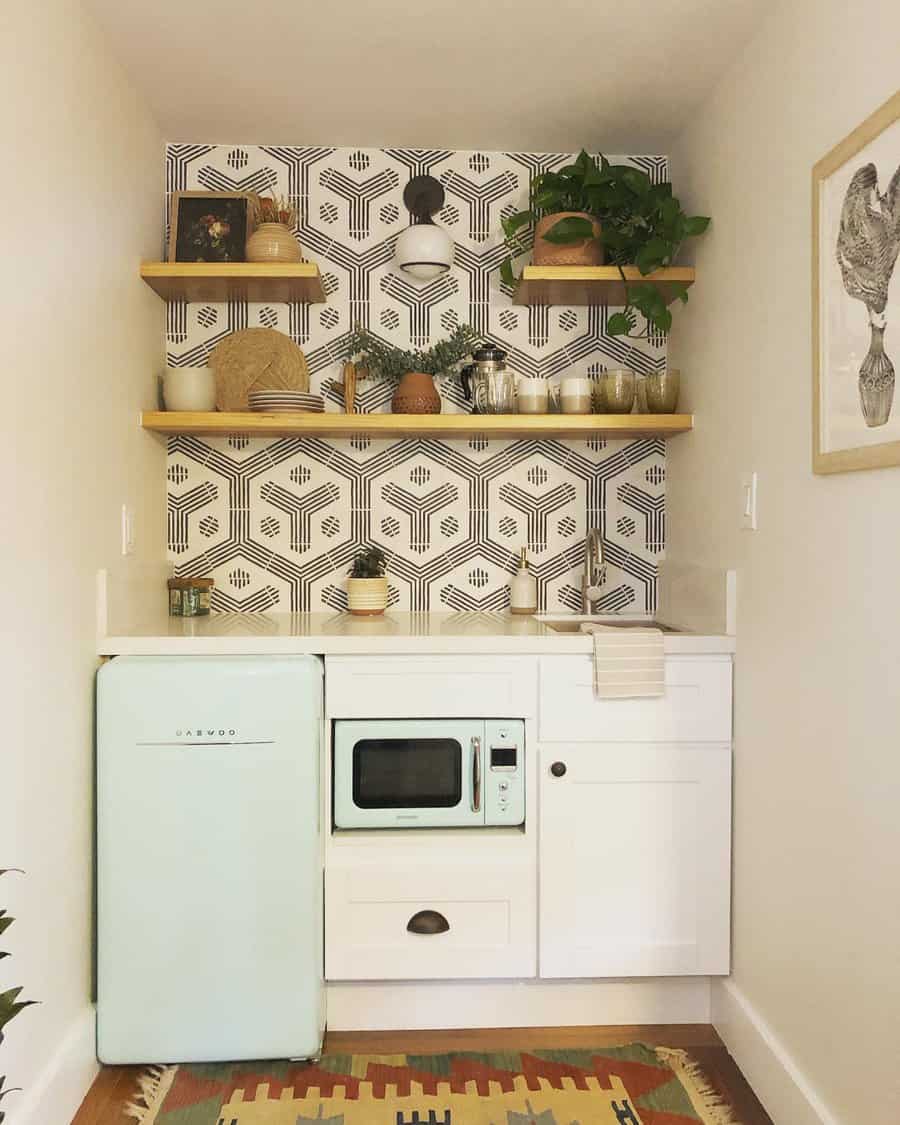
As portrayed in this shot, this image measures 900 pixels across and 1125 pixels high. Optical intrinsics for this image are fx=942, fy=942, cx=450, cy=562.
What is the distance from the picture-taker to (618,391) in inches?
105

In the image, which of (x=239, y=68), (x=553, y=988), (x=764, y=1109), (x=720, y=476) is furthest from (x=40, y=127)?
(x=764, y=1109)

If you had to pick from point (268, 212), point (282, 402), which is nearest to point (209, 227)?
point (268, 212)

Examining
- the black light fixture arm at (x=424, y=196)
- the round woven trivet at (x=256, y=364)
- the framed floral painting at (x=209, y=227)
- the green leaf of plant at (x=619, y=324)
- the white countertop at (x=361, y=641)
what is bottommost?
the white countertop at (x=361, y=641)

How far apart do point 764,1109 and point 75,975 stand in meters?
1.54

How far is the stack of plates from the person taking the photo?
260cm

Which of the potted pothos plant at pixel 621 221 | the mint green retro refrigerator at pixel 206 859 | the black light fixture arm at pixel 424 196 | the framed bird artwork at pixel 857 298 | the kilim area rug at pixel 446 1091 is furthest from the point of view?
the black light fixture arm at pixel 424 196

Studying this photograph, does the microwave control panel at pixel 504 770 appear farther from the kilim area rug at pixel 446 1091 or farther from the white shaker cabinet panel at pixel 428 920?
the kilim area rug at pixel 446 1091

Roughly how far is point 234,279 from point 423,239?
56 cm

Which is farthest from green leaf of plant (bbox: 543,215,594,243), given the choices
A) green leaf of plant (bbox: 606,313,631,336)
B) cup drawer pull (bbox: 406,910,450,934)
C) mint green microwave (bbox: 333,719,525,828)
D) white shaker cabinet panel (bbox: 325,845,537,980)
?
cup drawer pull (bbox: 406,910,450,934)

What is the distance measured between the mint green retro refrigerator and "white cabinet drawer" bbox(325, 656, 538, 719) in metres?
0.11

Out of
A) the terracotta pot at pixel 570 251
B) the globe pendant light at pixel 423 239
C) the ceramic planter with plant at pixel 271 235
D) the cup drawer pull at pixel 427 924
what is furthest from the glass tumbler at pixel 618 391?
the cup drawer pull at pixel 427 924

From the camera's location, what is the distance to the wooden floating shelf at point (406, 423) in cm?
257

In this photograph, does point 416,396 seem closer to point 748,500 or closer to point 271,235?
point 271,235

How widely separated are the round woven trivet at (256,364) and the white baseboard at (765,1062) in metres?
2.03
